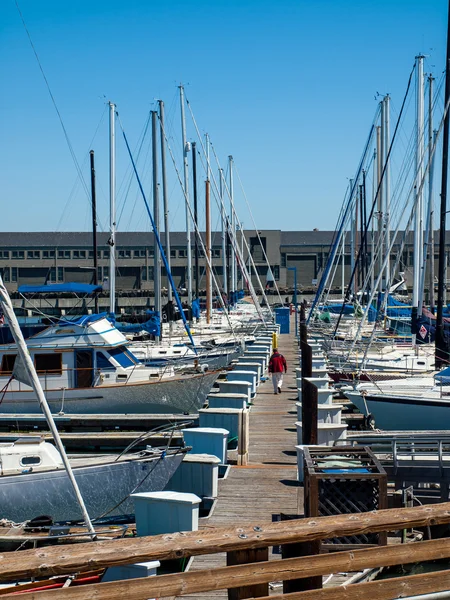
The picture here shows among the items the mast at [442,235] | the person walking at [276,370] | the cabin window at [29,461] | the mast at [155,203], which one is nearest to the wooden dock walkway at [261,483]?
the person walking at [276,370]

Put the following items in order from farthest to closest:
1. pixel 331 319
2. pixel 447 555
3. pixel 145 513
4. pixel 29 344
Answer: pixel 331 319, pixel 29 344, pixel 145 513, pixel 447 555

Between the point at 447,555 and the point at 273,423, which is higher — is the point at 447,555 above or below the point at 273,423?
above

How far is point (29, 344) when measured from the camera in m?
23.6

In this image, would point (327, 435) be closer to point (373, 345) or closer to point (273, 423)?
point (273, 423)

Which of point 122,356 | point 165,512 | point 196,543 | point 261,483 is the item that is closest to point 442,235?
point 122,356

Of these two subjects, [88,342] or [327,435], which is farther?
[88,342]

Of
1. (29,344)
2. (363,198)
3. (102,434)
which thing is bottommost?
(102,434)

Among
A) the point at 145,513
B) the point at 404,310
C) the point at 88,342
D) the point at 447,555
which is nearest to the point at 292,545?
the point at 447,555

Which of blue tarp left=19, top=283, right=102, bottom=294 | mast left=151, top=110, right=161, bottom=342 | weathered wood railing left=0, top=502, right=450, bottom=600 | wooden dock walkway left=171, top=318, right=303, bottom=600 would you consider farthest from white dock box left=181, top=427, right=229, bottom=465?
mast left=151, top=110, right=161, bottom=342

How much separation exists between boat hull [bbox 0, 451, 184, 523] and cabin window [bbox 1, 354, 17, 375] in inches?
417

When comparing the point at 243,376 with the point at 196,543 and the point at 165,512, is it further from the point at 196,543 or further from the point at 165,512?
the point at 196,543

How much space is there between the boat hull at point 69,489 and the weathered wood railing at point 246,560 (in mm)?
8773

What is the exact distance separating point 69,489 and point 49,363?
10.8 meters

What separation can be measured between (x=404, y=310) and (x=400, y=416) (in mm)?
25245
